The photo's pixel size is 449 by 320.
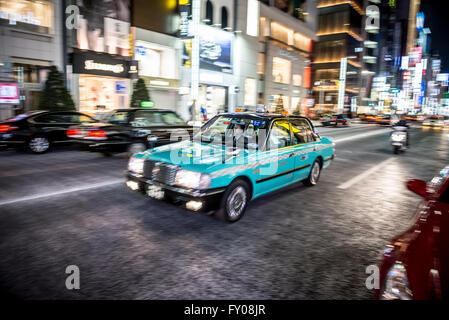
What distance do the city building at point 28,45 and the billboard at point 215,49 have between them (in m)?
13.4

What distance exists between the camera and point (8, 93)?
483 inches

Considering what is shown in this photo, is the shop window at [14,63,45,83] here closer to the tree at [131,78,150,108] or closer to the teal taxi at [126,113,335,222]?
the tree at [131,78,150,108]

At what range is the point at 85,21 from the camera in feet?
63.1

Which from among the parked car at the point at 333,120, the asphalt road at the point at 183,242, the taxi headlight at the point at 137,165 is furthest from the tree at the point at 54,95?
the parked car at the point at 333,120

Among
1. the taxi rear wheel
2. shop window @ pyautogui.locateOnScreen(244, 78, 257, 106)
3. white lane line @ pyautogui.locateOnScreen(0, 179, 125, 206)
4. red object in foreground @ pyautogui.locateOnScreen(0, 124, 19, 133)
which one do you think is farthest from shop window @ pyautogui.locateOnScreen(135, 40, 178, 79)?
the taxi rear wheel

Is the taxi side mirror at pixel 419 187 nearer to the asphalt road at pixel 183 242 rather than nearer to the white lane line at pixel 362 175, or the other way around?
the asphalt road at pixel 183 242

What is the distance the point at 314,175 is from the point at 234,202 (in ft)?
10.5

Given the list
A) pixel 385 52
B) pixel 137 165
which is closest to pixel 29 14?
pixel 137 165

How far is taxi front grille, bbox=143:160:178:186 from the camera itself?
166 inches

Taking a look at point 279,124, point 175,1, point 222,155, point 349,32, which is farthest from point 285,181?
point 349,32

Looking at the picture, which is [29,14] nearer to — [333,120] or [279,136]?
[279,136]

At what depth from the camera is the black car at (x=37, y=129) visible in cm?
948

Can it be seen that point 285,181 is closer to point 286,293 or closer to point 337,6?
point 286,293

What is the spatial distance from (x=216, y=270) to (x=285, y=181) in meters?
2.95
